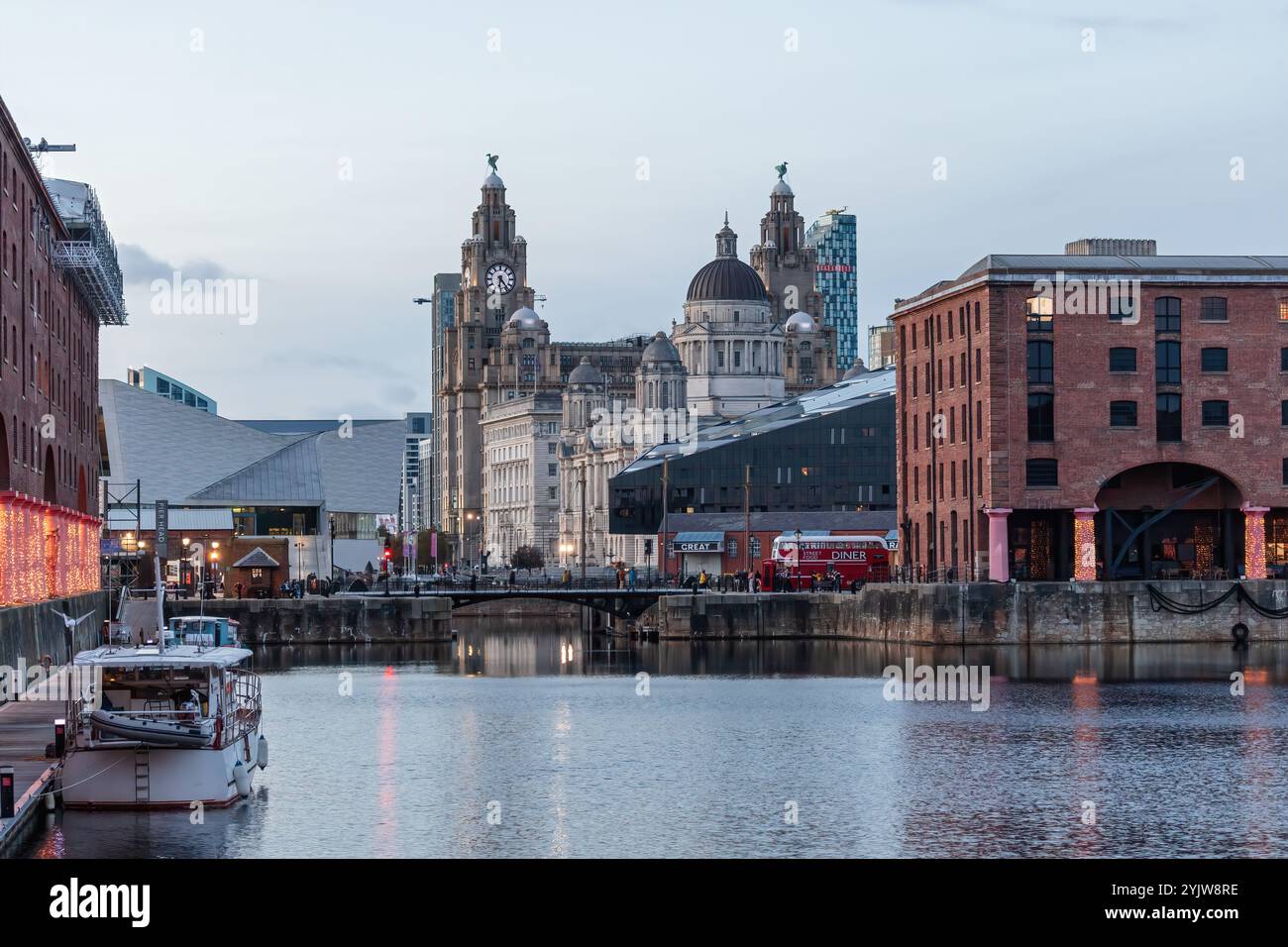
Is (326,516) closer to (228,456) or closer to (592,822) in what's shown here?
(228,456)

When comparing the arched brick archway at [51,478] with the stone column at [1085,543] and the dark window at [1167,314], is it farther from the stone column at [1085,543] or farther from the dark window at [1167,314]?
the dark window at [1167,314]

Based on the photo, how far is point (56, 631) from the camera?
3499 inches

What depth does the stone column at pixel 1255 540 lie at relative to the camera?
371 ft

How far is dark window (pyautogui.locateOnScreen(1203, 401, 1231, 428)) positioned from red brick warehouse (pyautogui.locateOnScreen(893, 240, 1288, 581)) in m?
0.07

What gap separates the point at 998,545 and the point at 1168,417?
35.2ft

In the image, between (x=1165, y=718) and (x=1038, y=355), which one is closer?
(x=1165, y=718)

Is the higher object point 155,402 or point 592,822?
point 155,402

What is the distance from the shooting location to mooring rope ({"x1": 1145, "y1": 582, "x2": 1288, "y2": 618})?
108m

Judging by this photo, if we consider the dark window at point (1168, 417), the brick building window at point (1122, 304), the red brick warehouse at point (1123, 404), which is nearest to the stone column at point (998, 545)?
the red brick warehouse at point (1123, 404)

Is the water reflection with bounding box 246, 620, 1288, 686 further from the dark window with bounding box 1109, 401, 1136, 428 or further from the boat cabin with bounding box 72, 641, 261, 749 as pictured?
the boat cabin with bounding box 72, 641, 261, 749

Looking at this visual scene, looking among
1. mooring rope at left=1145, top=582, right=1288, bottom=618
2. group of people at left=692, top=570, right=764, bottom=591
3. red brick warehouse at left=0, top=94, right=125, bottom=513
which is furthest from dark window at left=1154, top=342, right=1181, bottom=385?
red brick warehouse at left=0, top=94, right=125, bottom=513
